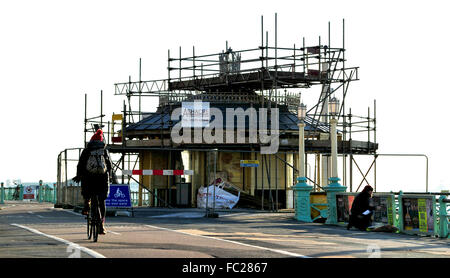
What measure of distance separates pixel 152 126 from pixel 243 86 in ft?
17.8

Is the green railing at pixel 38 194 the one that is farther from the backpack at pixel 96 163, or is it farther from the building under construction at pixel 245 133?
the backpack at pixel 96 163

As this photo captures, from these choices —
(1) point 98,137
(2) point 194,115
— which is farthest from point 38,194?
(1) point 98,137

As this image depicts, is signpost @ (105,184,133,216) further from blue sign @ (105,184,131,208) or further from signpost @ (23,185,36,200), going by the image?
signpost @ (23,185,36,200)

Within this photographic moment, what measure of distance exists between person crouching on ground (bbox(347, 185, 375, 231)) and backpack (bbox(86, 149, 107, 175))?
31.4ft

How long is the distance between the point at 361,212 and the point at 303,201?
5584mm

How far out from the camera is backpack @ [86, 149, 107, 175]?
45.4ft

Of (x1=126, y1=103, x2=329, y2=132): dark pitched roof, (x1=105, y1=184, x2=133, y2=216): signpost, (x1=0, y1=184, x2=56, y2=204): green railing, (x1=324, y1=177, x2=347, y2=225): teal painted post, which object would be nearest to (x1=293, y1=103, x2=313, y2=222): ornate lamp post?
(x1=324, y1=177, x2=347, y2=225): teal painted post

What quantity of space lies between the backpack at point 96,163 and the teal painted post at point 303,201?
1395 centimetres

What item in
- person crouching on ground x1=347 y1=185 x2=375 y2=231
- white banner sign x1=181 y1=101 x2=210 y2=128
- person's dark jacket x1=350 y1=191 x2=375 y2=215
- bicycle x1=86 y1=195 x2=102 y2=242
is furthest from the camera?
white banner sign x1=181 y1=101 x2=210 y2=128

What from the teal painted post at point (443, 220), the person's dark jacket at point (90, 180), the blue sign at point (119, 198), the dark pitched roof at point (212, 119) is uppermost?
the dark pitched roof at point (212, 119)

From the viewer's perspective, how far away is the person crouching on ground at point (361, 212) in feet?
70.5

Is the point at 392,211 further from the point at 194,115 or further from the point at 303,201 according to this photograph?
the point at 194,115

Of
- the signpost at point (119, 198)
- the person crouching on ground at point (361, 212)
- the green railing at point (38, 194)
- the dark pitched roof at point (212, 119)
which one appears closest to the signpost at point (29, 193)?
the green railing at point (38, 194)
